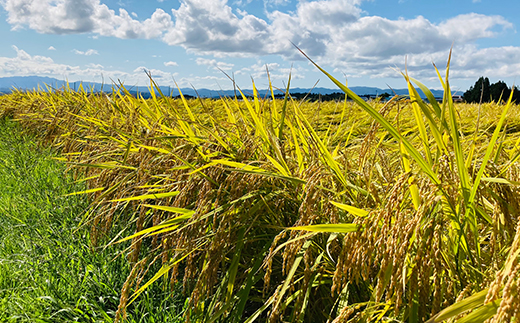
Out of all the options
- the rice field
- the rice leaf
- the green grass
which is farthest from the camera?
the green grass

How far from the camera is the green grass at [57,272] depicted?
1.79 meters

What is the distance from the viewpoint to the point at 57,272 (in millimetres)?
2072

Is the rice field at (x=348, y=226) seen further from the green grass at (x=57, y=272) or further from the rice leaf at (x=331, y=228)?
the green grass at (x=57, y=272)

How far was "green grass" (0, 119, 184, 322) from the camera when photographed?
5.86 ft

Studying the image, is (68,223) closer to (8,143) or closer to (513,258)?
(513,258)

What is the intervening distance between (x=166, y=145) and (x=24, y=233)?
49.0 inches

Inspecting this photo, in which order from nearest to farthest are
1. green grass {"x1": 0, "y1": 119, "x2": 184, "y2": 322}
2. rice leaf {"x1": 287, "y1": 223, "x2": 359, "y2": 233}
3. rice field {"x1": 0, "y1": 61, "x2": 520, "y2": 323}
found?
rice field {"x1": 0, "y1": 61, "x2": 520, "y2": 323} → rice leaf {"x1": 287, "y1": 223, "x2": 359, "y2": 233} → green grass {"x1": 0, "y1": 119, "x2": 184, "y2": 322}

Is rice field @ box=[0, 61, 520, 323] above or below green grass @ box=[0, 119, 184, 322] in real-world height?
above

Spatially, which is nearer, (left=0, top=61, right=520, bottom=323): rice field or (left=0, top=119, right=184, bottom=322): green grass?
(left=0, top=61, right=520, bottom=323): rice field

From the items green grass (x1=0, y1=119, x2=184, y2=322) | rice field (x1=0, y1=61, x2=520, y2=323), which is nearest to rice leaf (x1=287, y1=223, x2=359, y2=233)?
rice field (x1=0, y1=61, x2=520, y2=323)

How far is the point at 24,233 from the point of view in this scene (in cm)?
265

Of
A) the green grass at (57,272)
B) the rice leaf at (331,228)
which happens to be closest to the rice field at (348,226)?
the rice leaf at (331,228)

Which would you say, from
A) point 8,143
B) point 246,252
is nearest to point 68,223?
point 246,252

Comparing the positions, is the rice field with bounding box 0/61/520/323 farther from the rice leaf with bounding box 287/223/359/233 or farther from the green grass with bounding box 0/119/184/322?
the green grass with bounding box 0/119/184/322
